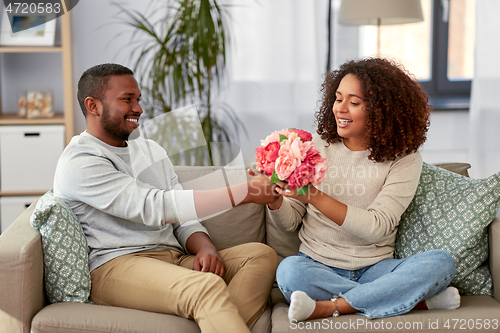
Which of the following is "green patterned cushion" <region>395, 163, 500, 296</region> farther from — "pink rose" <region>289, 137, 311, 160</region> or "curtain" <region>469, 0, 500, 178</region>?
Answer: "curtain" <region>469, 0, 500, 178</region>

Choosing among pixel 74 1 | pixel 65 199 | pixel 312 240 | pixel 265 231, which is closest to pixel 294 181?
pixel 312 240

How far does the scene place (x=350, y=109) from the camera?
1671 millimetres

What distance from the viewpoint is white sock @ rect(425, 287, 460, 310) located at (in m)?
1.49

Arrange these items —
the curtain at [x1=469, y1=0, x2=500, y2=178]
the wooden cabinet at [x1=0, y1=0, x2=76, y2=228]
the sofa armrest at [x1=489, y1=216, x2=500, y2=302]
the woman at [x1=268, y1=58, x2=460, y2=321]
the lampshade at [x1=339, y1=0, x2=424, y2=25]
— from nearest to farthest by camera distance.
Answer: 1. the woman at [x1=268, y1=58, x2=460, y2=321]
2. the sofa armrest at [x1=489, y1=216, x2=500, y2=302]
3. the lampshade at [x1=339, y1=0, x2=424, y2=25]
4. the wooden cabinet at [x1=0, y1=0, x2=76, y2=228]
5. the curtain at [x1=469, y1=0, x2=500, y2=178]

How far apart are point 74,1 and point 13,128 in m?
0.91

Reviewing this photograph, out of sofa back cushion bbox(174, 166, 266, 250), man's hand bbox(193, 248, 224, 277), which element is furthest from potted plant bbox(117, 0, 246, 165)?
man's hand bbox(193, 248, 224, 277)

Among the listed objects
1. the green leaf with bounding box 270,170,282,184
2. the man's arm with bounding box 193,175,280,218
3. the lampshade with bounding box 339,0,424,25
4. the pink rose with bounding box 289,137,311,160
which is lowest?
the man's arm with bounding box 193,175,280,218

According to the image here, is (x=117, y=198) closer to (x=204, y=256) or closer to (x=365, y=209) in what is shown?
(x=204, y=256)

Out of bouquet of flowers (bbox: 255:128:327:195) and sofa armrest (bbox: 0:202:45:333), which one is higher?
bouquet of flowers (bbox: 255:128:327:195)

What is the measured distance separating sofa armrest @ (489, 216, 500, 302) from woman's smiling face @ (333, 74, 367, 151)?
501mm

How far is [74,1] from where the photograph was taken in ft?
10.4

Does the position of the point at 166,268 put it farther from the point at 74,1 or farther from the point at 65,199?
the point at 74,1

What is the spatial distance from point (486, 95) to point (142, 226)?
9.07 ft

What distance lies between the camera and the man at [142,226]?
144 cm
